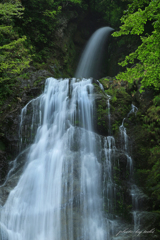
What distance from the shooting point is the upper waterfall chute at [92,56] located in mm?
19031

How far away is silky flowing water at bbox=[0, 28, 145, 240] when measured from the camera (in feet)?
22.0

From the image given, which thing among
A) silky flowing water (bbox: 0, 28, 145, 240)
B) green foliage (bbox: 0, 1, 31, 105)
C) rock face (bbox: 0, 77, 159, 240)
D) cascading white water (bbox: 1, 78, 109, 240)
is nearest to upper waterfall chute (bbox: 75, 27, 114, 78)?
green foliage (bbox: 0, 1, 31, 105)

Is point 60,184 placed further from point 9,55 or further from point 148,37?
point 9,55

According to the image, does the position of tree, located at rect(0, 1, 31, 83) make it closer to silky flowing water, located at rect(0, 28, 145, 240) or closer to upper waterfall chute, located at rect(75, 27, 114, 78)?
silky flowing water, located at rect(0, 28, 145, 240)

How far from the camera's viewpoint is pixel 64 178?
766 cm

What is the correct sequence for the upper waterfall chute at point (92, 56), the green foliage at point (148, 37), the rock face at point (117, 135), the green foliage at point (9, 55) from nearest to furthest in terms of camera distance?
the green foliage at point (148, 37), the rock face at point (117, 135), the green foliage at point (9, 55), the upper waterfall chute at point (92, 56)

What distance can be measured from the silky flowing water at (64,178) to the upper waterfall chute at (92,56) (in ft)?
29.1

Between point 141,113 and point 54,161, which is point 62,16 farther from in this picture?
point 54,161

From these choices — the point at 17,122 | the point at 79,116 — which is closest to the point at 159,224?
the point at 79,116

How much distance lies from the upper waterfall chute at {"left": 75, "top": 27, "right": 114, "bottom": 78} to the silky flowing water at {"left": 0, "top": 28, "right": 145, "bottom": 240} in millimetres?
8873

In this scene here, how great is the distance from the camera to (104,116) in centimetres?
971

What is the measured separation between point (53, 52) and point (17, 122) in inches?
353

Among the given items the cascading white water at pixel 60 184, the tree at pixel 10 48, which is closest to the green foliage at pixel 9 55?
the tree at pixel 10 48

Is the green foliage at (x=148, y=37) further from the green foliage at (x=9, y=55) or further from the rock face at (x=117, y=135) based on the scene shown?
the green foliage at (x=9, y=55)
